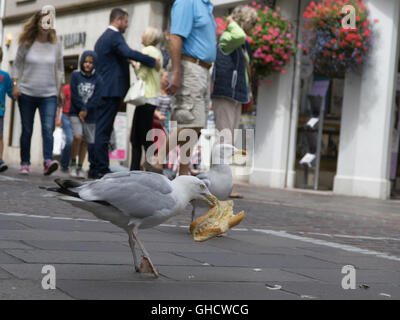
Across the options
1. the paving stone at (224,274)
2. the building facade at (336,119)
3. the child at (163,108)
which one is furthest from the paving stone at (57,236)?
the building facade at (336,119)

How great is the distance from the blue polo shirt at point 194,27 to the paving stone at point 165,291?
3.92m

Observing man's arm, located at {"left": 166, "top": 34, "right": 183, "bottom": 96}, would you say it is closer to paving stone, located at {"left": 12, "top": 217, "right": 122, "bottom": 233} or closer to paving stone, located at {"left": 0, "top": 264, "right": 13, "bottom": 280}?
paving stone, located at {"left": 12, "top": 217, "right": 122, "bottom": 233}

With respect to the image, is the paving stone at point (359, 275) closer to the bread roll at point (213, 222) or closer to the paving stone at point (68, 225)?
the bread roll at point (213, 222)

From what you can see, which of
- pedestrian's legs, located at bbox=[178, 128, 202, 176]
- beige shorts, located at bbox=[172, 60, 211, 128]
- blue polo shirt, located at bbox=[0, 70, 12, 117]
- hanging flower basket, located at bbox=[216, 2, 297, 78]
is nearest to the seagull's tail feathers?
pedestrian's legs, located at bbox=[178, 128, 202, 176]

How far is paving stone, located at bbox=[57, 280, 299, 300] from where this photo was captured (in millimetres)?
2986

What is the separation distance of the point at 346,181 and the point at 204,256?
8.97 meters

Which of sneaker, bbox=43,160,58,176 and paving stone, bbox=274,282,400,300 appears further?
sneaker, bbox=43,160,58,176

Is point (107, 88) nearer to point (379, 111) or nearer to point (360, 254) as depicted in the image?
point (360, 254)

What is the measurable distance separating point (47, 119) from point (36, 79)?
0.51 m

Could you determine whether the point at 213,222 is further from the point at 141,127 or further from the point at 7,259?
the point at 141,127

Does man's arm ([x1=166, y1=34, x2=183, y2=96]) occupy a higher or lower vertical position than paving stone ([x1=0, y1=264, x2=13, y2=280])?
higher

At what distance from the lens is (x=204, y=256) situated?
4.25 metres

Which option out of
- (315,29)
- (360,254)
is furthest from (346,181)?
(360,254)

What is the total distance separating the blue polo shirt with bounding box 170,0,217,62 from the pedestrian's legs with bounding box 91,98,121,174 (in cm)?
189
